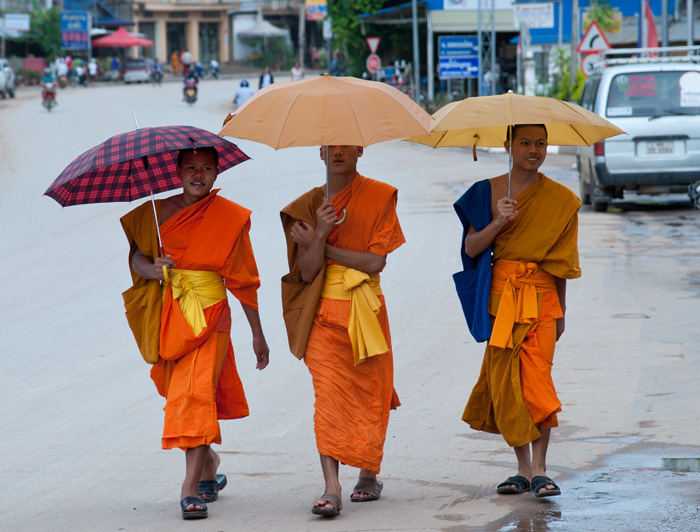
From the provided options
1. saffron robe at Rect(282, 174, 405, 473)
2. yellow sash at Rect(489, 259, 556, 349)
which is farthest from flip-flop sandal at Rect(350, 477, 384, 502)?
yellow sash at Rect(489, 259, 556, 349)

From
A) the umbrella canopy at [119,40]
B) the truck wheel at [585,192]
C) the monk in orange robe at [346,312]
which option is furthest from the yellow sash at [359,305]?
the umbrella canopy at [119,40]

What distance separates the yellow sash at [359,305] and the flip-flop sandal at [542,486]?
85 centimetres

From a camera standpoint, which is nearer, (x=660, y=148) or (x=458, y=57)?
(x=660, y=148)

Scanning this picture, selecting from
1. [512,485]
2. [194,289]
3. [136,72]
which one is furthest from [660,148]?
[136,72]

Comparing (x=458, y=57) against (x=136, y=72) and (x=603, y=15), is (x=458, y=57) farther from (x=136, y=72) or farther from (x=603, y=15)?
(x=136, y=72)

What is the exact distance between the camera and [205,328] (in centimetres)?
435

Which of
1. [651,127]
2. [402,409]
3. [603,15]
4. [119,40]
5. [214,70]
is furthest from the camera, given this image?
[214,70]

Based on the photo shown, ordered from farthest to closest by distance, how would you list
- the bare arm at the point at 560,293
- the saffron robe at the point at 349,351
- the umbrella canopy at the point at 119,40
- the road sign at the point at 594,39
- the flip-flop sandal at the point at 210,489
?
the umbrella canopy at the point at 119,40 < the road sign at the point at 594,39 < the bare arm at the point at 560,293 < the flip-flop sandal at the point at 210,489 < the saffron robe at the point at 349,351

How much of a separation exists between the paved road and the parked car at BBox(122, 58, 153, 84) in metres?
41.7

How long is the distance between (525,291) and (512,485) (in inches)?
33.8

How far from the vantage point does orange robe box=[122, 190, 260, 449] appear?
427cm

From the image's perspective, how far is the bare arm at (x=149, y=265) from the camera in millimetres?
4367

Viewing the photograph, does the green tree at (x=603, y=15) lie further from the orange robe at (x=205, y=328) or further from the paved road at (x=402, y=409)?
the orange robe at (x=205, y=328)

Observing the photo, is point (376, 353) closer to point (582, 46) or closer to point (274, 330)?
point (274, 330)
